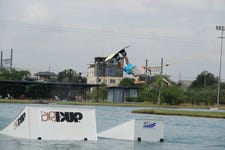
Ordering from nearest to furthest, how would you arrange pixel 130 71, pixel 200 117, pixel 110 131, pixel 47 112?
pixel 47 112, pixel 110 131, pixel 130 71, pixel 200 117

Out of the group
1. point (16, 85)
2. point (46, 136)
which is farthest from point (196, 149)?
point (16, 85)

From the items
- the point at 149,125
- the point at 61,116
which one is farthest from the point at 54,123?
the point at 149,125

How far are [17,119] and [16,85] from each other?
149m

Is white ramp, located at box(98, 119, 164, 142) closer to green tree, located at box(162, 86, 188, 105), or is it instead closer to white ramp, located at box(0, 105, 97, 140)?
white ramp, located at box(0, 105, 97, 140)

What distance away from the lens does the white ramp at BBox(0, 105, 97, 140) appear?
40188mm

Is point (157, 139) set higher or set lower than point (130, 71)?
lower

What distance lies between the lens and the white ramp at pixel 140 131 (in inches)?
1734

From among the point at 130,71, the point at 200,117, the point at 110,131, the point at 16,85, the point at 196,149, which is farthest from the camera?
the point at 16,85

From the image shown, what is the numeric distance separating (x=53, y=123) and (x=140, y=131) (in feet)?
23.0

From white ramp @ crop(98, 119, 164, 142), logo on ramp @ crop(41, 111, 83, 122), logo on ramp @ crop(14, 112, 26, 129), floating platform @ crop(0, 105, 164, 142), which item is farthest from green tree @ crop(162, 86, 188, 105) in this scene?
logo on ramp @ crop(41, 111, 83, 122)

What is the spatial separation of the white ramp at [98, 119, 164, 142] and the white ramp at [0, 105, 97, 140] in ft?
12.3

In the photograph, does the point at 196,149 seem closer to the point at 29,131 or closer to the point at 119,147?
the point at 119,147

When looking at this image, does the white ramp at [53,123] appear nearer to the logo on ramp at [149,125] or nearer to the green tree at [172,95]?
the logo on ramp at [149,125]

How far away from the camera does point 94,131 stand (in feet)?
140
